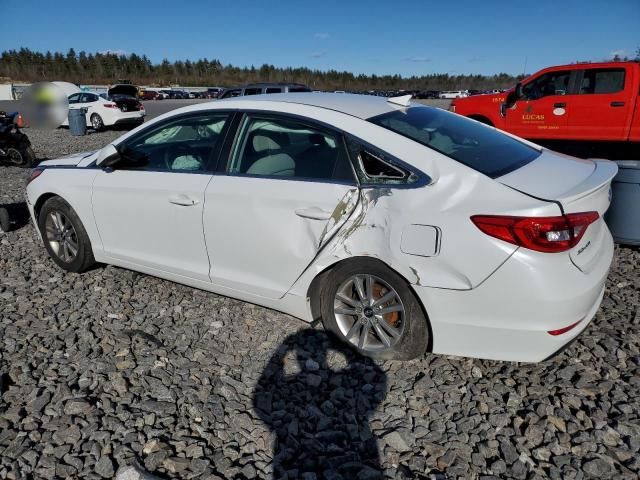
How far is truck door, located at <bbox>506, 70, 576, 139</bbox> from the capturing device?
992 centimetres

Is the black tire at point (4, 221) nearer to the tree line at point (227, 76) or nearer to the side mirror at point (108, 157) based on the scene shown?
the side mirror at point (108, 157)

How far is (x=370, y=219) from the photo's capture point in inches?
102

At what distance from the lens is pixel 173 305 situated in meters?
3.73

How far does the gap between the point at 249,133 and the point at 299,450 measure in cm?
197

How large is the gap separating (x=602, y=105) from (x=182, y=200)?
931 cm

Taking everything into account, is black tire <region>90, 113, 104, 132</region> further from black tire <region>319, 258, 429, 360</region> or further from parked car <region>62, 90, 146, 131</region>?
black tire <region>319, 258, 429, 360</region>

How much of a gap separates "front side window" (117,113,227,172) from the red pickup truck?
877cm

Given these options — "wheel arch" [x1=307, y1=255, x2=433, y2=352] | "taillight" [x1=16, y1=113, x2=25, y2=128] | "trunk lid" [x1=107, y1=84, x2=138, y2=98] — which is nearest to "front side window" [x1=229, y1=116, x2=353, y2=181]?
"wheel arch" [x1=307, y1=255, x2=433, y2=352]

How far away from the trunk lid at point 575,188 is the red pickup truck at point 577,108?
7.94 m

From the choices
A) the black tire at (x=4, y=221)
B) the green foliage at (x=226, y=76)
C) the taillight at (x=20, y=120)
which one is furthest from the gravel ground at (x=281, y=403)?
the green foliage at (x=226, y=76)

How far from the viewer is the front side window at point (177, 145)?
3.34 metres

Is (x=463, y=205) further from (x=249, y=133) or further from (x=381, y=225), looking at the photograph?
(x=249, y=133)

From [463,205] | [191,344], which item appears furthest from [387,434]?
[191,344]

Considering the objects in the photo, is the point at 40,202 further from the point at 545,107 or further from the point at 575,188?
the point at 545,107
